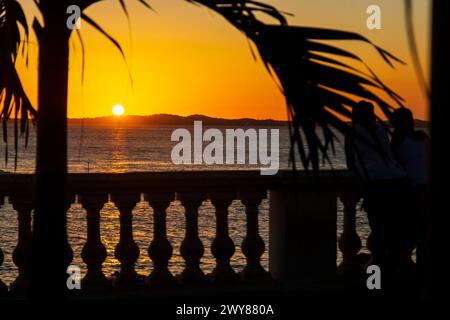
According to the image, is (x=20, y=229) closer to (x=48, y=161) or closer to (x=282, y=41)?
(x=48, y=161)

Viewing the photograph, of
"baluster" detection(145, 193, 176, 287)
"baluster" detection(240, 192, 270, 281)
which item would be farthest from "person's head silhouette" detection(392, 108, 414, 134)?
"baluster" detection(145, 193, 176, 287)

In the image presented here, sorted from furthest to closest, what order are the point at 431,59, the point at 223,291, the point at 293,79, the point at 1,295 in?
the point at 223,291, the point at 1,295, the point at 293,79, the point at 431,59

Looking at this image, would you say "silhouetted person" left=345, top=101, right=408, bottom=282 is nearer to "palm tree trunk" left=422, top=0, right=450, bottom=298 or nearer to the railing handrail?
the railing handrail

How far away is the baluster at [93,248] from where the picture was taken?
577 cm

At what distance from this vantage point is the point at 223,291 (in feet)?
19.7

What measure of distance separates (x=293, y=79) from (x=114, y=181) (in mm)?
2669

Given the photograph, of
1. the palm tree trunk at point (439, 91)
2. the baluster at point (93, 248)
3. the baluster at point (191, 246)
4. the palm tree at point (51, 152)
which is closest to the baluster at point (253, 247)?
the baluster at point (191, 246)

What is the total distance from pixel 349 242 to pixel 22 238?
2.56 metres

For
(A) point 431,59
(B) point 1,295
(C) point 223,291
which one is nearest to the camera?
(A) point 431,59

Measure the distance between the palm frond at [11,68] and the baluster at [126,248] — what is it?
54.5 inches

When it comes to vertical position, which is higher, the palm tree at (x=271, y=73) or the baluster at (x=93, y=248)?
the palm tree at (x=271, y=73)

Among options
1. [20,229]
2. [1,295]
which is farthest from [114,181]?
[1,295]

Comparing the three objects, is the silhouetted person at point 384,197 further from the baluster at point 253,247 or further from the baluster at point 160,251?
the baluster at point 160,251

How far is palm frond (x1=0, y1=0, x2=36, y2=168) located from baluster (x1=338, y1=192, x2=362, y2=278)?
2772 mm
